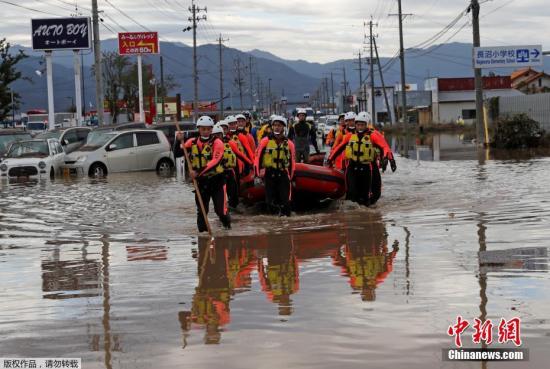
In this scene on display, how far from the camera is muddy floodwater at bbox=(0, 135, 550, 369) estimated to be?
250 inches

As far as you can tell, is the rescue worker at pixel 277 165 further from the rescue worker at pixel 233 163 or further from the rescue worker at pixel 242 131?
the rescue worker at pixel 242 131

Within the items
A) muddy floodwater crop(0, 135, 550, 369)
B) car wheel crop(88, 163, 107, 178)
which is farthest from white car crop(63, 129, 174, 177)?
muddy floodwater crop(0, 135, 550, 369)

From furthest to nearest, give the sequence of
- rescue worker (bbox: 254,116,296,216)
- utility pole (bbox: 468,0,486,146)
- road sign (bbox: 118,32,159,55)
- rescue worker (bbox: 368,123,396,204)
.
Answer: road sign (bbox: 118,32,159,55) → utility pole (bbox: 468,0,486,146) → rescue worker (bbox: 368,123,396,204) → rescue worker (bbox: 254,116,296,216)

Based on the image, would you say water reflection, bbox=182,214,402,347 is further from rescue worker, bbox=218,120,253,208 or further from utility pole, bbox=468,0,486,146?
utility pole, bbox=468,0,486,146

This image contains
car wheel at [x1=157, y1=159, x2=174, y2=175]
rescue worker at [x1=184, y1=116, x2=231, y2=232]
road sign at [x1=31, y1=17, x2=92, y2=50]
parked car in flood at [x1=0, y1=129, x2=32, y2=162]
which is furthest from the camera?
road sign at [x1=31, y1=17, x2=92, y2=50]

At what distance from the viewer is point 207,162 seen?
12602mm

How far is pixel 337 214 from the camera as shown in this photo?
15.3 m

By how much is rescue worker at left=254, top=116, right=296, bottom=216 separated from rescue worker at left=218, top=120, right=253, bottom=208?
1.84 ft

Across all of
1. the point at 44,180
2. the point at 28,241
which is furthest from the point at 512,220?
the point at 44,180

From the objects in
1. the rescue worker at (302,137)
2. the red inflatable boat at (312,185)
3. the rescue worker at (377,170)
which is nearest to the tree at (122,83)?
the rescue worker at (302,137)

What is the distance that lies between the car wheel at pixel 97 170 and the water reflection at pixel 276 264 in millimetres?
15722

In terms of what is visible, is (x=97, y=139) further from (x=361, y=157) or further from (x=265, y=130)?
(x=361, y=157)

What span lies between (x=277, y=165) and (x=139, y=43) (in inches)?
1723

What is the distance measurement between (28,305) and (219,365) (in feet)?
9.40
